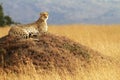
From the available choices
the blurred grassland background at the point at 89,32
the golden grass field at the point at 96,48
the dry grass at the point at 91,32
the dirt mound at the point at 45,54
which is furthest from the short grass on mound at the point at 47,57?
the blurred grassland background at the point at 89,32

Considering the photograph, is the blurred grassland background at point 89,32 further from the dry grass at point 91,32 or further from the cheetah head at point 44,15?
the cheetah head at point 44,15

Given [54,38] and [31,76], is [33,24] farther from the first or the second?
[31,76]

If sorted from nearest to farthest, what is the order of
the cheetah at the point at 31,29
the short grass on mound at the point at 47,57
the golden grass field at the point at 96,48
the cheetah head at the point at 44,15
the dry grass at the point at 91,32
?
1. the golden grass field at the point at 96,48
2. the short grass on mound at the point at 47,57
3. the cheetah at the point at 31,29
4. the cheetah head at the point at 44,15
5. the dry grass at the point at 91,32

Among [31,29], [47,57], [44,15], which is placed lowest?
[47,57]

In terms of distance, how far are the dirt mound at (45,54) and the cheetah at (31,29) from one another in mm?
464

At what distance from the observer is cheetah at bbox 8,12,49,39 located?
14430 millimetres

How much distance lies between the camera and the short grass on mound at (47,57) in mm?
13078

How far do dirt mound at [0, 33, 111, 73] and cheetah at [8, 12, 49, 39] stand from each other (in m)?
0.46

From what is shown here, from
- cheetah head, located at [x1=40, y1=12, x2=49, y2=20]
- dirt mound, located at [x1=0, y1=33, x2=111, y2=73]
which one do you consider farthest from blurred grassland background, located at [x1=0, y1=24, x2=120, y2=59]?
dirt mound, located at [x1=0, y1=33, x2=111, y2=73]

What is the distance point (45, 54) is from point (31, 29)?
1.51 metres

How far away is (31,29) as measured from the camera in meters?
14.6

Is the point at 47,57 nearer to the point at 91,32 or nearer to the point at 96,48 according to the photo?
the point at 96,48

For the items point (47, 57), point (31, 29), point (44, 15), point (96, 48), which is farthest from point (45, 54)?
point (96, 48)

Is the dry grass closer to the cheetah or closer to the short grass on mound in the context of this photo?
the cheetah
